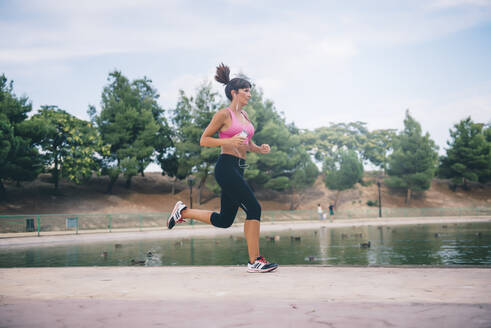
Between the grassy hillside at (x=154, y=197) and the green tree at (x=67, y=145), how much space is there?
2.89 meters

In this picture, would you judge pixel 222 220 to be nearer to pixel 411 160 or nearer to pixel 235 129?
pixel 235 129

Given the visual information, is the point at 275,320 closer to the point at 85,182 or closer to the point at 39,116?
the point at 39,116

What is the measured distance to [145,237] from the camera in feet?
60.8

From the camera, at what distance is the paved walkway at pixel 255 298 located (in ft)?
8.27

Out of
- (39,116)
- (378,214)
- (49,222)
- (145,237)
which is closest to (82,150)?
(39,116)

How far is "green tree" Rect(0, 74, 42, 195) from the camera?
27094 mm

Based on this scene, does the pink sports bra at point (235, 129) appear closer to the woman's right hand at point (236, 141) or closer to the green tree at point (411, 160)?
the woman's right hand at point (236, 141)

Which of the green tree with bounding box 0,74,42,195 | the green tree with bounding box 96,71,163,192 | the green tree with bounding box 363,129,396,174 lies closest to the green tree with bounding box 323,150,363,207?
the green tree with bounding box 363,129,396,174

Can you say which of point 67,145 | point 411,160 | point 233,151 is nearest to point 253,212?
point 233,151

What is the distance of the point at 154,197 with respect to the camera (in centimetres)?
4091

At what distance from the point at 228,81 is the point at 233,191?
1.66 m

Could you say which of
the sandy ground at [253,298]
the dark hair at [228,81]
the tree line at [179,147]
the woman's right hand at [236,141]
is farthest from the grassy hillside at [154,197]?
the woman's right hand at [236,141]

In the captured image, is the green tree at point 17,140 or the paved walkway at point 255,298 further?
the green tree at point 17,140

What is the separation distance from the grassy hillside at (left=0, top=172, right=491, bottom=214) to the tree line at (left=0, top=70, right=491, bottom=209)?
1.38m
